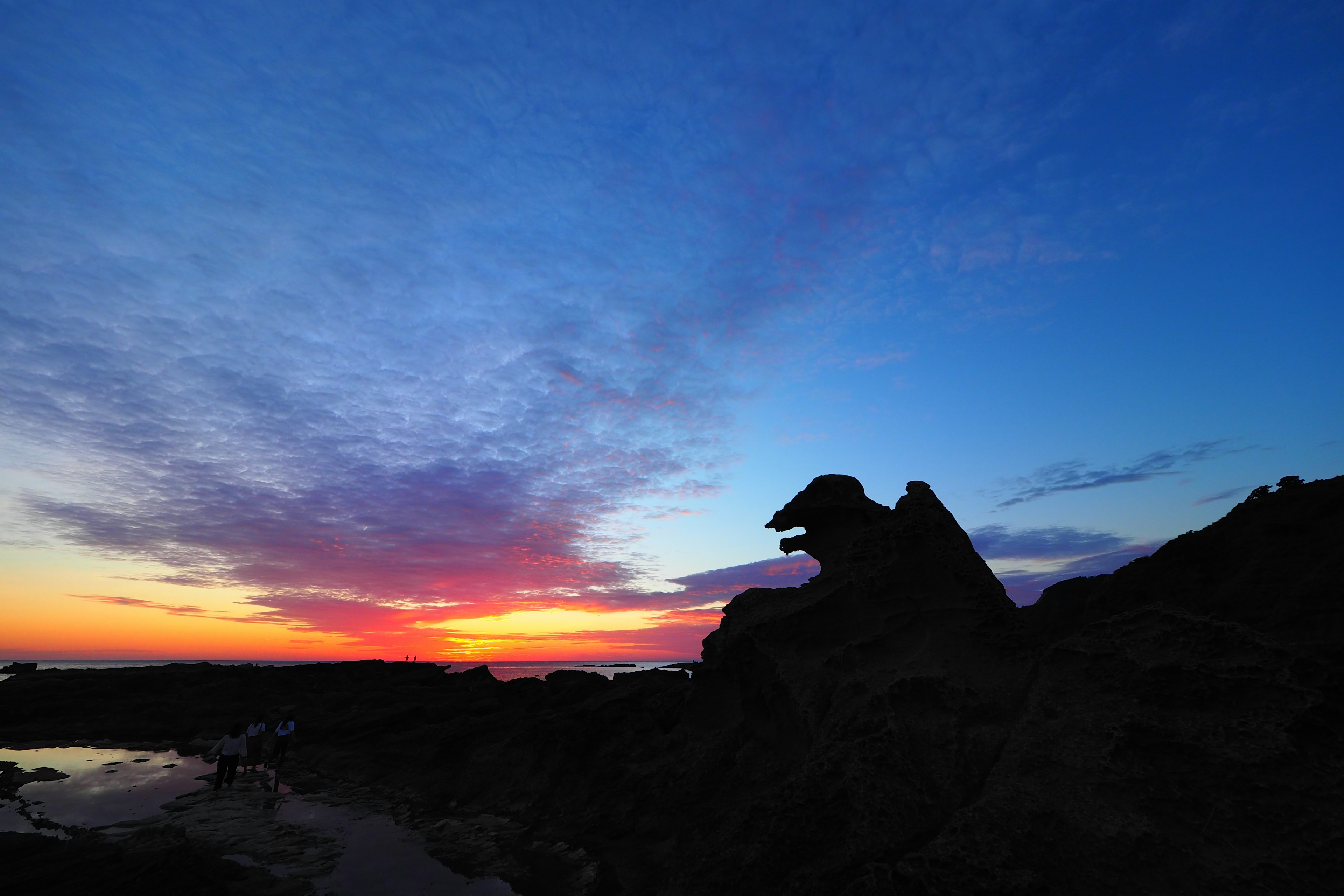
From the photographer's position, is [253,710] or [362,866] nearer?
[362,866]

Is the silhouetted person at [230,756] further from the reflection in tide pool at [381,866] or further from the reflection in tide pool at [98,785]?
the reflection in tide pool at [381,866]

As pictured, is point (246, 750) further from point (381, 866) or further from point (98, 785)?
point (381, 866)

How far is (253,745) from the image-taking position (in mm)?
19750

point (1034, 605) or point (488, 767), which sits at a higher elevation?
point (1034, 605)

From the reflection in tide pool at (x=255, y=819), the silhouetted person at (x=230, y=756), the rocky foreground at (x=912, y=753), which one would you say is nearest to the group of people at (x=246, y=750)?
the silhouetted person at (x=230, y=756)

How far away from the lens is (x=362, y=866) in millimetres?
11062

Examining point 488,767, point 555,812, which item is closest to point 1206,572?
point 555,812

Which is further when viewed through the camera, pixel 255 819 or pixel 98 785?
pixel 98 785

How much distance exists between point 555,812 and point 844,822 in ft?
29.7

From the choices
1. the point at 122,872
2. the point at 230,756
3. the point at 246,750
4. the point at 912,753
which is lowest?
the point at 246,750

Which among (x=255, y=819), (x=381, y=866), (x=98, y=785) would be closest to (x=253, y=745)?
(x=98, y=785)

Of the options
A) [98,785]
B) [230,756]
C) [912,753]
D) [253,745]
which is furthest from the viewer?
[253,745]

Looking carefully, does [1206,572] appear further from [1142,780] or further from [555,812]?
[555,812]

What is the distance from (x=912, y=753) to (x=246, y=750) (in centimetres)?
2264
